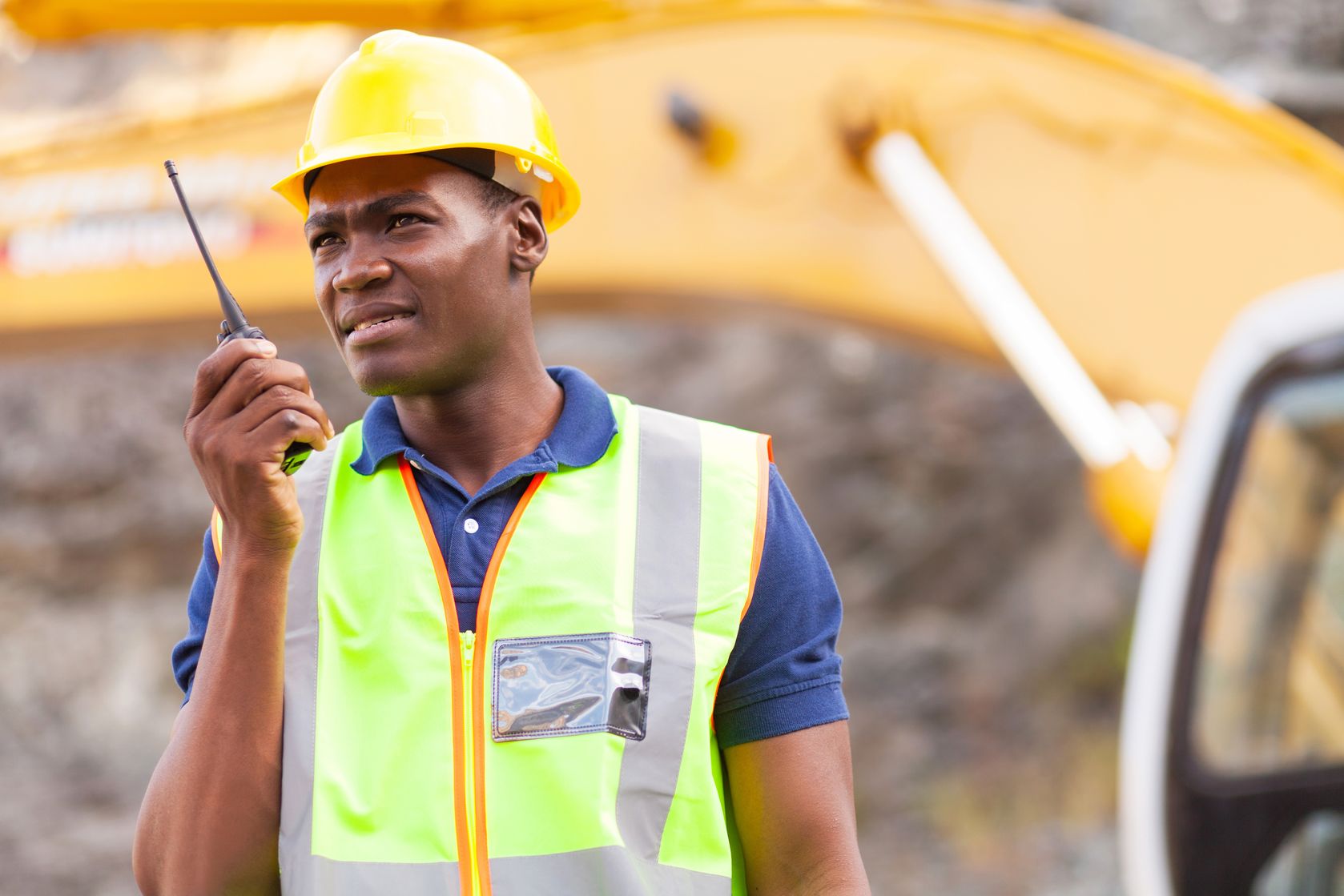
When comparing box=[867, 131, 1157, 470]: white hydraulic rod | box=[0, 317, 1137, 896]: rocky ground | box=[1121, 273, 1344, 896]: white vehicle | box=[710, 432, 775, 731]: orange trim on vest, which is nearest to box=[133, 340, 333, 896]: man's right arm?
box=[710, 432, 775, 731]: orange trim on vest

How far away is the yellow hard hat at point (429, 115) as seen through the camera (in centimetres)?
176

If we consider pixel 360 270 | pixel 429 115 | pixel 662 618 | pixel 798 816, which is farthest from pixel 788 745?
pixel 429 115

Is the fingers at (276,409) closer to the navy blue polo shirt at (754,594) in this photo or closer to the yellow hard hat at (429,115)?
the navy blue polo shirt at (754,594)

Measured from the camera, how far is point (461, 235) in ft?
5.75

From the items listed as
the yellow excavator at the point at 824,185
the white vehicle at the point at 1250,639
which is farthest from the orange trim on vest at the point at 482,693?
the yellow excavator at the point at 824,185

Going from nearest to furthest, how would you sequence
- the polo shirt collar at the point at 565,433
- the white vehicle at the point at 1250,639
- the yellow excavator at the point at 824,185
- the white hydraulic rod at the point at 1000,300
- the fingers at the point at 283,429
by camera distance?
the fingers at the point at 283,429 < the polo shirt collar at the point at 565,433 < the white vehicle at the point at 1250,639 < the white hydraulic rod at the point at 1000,300 < the yellow excavator at the point at 824,185

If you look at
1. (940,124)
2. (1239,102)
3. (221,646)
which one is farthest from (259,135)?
(221,646)

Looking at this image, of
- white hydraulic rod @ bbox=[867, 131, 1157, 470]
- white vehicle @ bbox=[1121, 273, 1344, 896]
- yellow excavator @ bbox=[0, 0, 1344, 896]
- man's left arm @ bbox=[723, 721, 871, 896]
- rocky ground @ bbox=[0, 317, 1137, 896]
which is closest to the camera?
man's left arm @ bbox=[723, 721, 871, 896]

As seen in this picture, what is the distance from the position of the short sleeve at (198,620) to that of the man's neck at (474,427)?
264mm

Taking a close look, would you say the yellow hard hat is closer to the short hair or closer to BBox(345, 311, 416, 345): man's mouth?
the short hair

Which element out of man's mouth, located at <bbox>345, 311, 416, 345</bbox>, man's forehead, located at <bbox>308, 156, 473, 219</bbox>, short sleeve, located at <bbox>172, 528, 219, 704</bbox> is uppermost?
man's forehead, located at <bbox>308, 156, 473, 219</bbox>

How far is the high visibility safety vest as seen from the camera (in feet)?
5.18

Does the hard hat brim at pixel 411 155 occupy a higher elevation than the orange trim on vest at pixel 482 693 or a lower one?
higher

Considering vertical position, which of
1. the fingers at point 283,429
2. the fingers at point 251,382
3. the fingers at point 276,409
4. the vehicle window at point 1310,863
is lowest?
the vehicle window at point 1310,863
